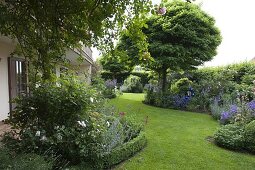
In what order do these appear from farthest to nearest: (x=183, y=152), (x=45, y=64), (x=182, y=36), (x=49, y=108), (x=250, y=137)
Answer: (x=182, y=36) < (x=250, y=137) < (x=183, y=152) < (x=49, y=108) < (x=45, y=64)

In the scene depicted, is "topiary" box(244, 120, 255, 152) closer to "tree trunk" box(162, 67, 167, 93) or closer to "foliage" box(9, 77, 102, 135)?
"foliage" box(9, 77, 102, 135)

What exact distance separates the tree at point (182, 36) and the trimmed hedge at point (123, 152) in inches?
247

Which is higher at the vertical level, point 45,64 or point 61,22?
A: point 61,22

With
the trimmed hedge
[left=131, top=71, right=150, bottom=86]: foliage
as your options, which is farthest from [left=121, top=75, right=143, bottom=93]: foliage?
the trimmed hedge

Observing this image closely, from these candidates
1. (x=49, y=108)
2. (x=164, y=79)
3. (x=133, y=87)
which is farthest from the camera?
(x=133, y=87)

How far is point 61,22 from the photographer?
2674 mm

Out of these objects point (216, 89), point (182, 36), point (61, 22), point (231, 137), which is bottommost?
point (231, 137)

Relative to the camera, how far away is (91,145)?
158 inches

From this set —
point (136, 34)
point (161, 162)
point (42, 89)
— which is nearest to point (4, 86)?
point (42, 89)

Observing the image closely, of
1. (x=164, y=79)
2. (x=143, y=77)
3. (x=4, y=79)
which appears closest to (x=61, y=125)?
(x=4, y=79)

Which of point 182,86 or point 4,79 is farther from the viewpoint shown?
point 182,86

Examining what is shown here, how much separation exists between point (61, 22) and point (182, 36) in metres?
9.75

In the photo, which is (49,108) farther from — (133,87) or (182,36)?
(133,87)

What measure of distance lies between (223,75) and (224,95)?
1.66m
